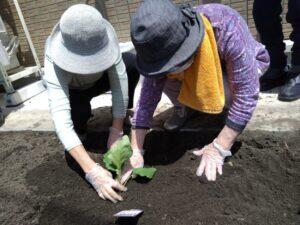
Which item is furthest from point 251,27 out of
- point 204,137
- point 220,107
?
point 220,107

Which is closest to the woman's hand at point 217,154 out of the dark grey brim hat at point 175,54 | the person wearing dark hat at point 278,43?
the dark grey brim hat at point 175,54

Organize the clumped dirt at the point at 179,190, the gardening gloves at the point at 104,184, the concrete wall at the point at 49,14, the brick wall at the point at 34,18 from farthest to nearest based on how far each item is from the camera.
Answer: the brick wall at the point at 34,18 → the concrete wall at the point at 49,14 → the gardening gloves at the point at 104,184 → the clumped dirt at the point at 179,190

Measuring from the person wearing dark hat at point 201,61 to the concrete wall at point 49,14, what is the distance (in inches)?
60.5

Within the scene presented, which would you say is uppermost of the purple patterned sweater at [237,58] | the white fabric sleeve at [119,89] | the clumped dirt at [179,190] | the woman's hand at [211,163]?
the purple patterned sweater at [237,58]

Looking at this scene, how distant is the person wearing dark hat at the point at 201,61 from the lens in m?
1.44

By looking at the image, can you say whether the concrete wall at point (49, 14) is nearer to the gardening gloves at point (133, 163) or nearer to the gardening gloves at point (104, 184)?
the gardening gloves at point (133, 163)

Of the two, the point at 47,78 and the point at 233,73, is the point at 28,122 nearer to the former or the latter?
the point at 47,78

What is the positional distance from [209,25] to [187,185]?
767 millimetres

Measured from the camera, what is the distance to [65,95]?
1924 mm

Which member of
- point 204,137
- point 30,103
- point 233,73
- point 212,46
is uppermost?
point 212,46

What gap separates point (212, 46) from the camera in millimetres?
1656

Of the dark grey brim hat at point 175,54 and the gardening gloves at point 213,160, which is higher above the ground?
the dark grey brim hat at point 175,54

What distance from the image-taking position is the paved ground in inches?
86.8

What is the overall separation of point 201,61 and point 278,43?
116 cm
